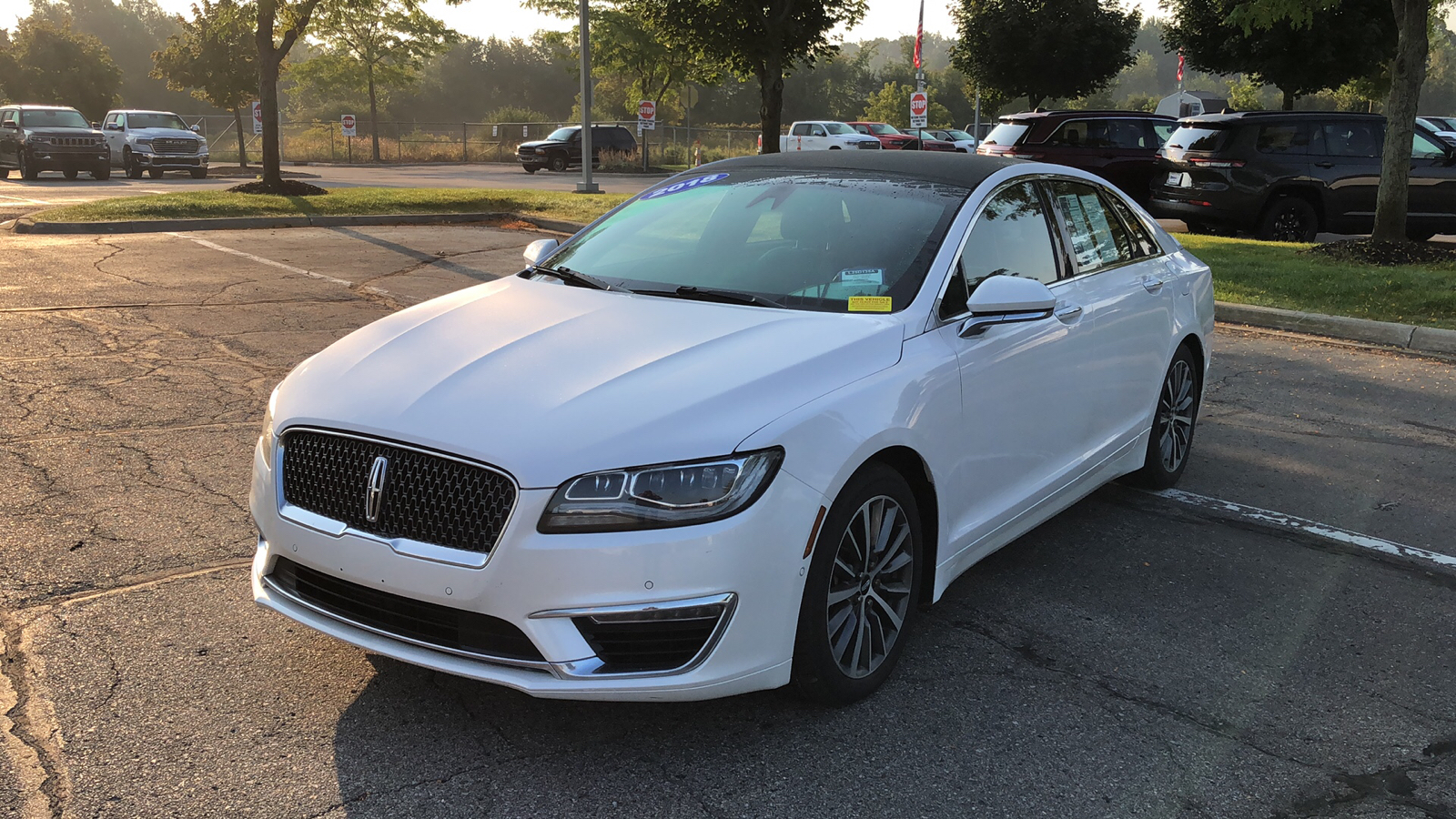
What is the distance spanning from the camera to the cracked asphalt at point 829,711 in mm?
3014

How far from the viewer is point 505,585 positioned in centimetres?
292

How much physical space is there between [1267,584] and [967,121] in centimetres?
8015

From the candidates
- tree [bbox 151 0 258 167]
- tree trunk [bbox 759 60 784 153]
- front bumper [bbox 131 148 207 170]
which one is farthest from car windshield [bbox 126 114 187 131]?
tree trunk [bbox 759 60 784 153]

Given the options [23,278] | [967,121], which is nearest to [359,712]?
[23,278]

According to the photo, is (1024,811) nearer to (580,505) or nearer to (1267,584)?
(580,505)

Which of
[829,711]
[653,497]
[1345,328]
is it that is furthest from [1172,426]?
[1345,328]

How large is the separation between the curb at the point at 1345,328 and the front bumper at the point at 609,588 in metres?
7.87

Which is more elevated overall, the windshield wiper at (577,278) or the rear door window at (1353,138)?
the rear door window at (1353,138)

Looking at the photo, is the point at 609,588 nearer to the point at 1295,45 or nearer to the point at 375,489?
the point at 375,489

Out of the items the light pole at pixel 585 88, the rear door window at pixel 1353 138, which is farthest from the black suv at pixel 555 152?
the rear door window at pixel 1353 138

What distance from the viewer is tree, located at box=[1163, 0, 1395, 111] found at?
2338cm

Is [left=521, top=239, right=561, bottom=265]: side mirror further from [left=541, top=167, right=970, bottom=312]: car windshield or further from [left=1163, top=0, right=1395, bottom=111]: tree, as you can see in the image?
[left=1163, top=0, right=1395, bottom=111]: tree

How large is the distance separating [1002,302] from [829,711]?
4.70 feet

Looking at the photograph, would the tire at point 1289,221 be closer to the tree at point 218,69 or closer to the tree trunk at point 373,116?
the tree at point 218,69
